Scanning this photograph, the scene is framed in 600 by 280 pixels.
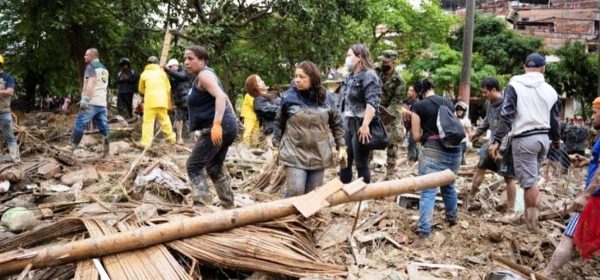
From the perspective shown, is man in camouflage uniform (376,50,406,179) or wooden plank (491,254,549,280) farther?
man in camouflage uniform (376,50,406,179)

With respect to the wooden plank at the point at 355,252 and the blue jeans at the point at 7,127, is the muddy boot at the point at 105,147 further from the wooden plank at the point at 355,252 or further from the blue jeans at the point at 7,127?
the wooden plank at the point at 355,252

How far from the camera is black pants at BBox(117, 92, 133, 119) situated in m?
12.9

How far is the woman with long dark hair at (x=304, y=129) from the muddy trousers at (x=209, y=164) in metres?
0.53

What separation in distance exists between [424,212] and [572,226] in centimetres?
120

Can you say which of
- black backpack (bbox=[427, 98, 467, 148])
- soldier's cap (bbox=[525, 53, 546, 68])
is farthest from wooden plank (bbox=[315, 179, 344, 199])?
soldier's cap (bbox=[525, 53, 546, 68])

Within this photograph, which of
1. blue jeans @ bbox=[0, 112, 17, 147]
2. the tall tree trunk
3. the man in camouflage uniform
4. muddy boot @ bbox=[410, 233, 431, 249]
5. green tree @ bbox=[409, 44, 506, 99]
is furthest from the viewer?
green tree @ bbox=[409, 44, 506, 99]

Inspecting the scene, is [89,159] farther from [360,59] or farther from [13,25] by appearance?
[13,25]

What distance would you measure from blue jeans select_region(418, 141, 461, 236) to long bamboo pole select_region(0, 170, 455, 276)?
0.48m

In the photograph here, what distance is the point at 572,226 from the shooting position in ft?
12.3

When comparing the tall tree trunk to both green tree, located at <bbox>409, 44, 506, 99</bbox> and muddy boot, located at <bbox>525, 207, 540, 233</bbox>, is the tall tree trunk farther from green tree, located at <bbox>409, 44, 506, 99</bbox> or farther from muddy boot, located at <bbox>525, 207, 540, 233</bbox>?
green tree, located at <bbox>409, 44, 506, 99</bbox>

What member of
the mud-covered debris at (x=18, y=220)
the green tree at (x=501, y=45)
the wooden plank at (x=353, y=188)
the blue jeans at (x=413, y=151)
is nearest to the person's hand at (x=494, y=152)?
the wooden plank at (x=353, y=188)

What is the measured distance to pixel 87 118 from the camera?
7641mm

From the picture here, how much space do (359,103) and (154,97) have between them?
413cm

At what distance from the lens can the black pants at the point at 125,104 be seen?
506 inches
